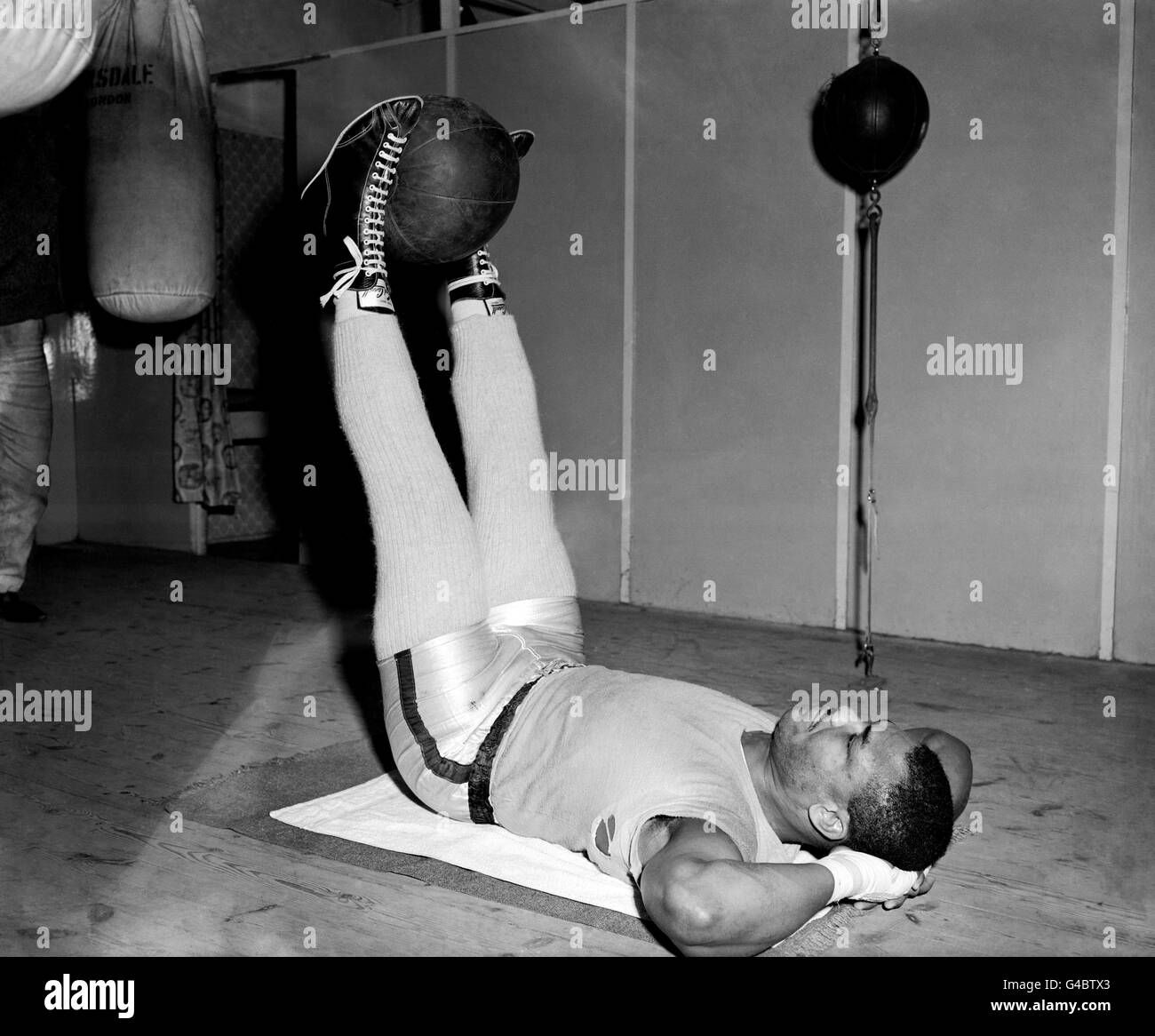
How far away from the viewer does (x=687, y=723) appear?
1899mm

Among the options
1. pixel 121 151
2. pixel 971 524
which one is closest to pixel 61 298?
pixel 121 151

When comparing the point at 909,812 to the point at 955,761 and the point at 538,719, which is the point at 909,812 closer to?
the point at 955,761

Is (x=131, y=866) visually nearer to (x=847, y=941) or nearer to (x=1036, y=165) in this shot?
(x=847, y=941)

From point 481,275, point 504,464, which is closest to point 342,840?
point 504,464

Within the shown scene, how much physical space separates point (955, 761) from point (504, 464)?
1.04 meters

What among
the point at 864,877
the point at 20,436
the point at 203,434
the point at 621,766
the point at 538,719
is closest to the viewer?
the point at 864,877

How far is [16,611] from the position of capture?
13.9ft

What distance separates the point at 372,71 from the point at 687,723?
14.3ft

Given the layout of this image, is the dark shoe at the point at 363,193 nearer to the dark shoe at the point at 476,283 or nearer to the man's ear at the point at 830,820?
the dark shoe at the point at 476,283

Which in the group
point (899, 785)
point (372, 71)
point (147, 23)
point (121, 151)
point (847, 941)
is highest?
point (372, 71)

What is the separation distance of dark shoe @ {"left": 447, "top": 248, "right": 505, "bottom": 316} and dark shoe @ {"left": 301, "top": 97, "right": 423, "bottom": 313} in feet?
0.81

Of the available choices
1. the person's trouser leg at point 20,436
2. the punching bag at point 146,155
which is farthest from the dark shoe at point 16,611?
the punching bag at point 146,155

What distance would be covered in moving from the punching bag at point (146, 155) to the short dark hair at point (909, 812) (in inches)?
111

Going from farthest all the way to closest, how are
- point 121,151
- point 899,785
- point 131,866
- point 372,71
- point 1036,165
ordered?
point 372,71, point 1036,165, point 121,151, point 131,866, point 899,785
